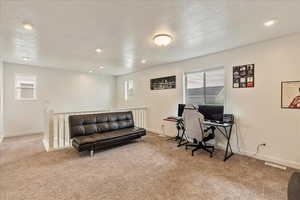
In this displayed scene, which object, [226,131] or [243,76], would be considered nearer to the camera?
[243,76]

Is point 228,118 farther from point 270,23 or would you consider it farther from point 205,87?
point 270,23

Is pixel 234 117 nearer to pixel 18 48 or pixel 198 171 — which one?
pixel 198 171

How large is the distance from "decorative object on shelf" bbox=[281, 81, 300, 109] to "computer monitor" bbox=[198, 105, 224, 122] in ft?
3.61

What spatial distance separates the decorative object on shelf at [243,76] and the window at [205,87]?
1.16ft

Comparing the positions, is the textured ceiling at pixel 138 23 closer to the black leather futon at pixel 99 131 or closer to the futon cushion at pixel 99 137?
the black leather futon at pixel 99 131

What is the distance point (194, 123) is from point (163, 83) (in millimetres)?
2234

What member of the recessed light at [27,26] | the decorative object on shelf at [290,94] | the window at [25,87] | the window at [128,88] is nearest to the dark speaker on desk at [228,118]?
the decorative object on shelf at [290,94]

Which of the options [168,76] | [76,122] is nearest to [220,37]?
[168,76]

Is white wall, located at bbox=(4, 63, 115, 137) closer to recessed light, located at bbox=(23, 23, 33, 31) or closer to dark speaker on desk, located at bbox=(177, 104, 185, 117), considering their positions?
recessed light, located at bbox=(23, 23, 33, 31)

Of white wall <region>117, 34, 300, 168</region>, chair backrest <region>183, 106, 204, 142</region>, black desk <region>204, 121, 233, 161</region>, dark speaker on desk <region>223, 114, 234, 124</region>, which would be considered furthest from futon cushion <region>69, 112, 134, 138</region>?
white wall <region>117, 34, 300, 168</region>

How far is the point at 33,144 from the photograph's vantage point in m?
4.04

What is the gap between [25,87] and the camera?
5141 millimetres

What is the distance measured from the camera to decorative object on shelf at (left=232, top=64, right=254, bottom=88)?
10.4 ft

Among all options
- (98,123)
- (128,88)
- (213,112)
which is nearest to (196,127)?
(213,112)
